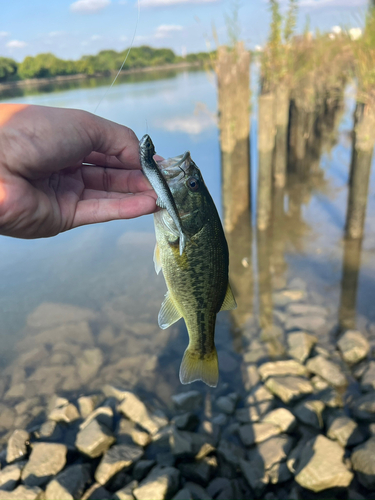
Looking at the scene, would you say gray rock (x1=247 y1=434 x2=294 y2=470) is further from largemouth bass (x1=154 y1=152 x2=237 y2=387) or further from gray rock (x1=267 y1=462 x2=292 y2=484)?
largemouth bass (x1=154 y1=152 x2=237 y2=387)

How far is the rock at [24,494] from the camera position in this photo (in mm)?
3752

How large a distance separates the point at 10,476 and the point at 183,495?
2.08 metres

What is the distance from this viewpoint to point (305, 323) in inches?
246

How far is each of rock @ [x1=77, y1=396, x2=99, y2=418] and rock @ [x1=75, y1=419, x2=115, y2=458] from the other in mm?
481

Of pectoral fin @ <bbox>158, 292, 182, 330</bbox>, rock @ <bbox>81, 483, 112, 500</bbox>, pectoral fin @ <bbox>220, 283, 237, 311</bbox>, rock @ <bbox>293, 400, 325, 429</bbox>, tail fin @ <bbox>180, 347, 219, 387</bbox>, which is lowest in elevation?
rock @ <bbox>81, 483, 112, 500</bbox>

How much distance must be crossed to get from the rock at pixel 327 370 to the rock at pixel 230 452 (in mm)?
1654

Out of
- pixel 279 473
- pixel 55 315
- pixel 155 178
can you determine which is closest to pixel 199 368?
pixel 155 178

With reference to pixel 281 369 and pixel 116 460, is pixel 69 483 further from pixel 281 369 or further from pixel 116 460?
pixel 281 369

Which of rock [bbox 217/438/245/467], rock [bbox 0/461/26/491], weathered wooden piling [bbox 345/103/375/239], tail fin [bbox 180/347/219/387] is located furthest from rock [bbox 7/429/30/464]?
weathered wooden piling [bbox 345/103/375/239]

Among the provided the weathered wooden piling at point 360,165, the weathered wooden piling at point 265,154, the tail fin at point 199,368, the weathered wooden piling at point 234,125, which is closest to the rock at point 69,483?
the tail fin at point 199,368

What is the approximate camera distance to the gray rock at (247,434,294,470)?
13.4ft

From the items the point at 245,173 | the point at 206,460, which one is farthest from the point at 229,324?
the point at 245,173

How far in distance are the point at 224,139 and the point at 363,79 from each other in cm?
280

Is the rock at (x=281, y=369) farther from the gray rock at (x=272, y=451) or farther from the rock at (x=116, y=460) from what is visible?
the rock at (x=116, y=460)
